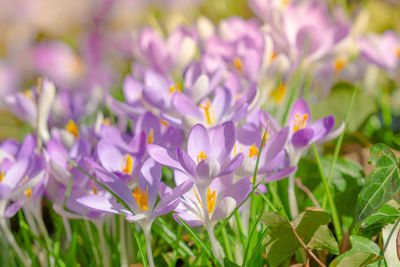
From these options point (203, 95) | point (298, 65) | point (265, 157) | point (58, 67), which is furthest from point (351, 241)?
point (58, 67)

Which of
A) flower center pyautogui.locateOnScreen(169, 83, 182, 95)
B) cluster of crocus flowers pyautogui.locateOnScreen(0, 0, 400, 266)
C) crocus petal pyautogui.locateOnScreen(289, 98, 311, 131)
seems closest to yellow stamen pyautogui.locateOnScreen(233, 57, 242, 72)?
cluster of crocus flowers pyautogui.locateOnScreen(0, 0, 400, 266)

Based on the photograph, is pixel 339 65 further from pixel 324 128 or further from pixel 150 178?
pixel 150 178

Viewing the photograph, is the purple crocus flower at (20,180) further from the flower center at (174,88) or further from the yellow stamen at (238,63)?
the yellow stamen at (238,63)

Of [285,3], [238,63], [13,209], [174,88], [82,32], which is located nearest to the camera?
[13,209]

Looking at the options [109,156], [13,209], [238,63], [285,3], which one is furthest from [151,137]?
[285,3]

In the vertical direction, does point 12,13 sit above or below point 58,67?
above

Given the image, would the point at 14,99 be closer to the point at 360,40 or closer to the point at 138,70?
the point at 138,70

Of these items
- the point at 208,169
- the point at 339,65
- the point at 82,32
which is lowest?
the point at 82,32
